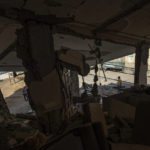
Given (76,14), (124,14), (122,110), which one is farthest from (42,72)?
(122,110)

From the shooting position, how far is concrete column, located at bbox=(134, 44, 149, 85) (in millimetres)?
2605

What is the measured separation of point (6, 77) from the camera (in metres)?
11.6

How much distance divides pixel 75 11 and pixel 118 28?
2.74 feet

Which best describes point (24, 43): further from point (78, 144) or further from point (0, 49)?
point (78, 144)

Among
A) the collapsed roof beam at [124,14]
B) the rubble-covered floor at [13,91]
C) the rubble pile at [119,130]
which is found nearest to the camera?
the collapsed roof beam at [124,14]

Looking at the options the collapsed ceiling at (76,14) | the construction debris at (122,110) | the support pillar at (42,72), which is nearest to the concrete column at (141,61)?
the collapsed ceiling at (76,14)

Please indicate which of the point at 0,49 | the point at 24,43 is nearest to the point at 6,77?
the point at 0,49

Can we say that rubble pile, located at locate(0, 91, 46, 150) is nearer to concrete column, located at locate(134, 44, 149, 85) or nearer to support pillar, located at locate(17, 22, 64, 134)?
support pillar, located at locate(17, 22, 64, 134)

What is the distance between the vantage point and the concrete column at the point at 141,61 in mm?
2605

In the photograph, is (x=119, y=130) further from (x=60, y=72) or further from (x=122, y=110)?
(x=60, y=72)

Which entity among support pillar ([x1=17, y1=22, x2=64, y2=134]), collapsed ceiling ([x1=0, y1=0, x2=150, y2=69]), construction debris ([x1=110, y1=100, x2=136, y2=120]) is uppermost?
collapsed ceiling ([x1=0, y1=0, x2=150, y2=69])

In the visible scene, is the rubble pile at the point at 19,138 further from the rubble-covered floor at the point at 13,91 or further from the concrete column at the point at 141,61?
the rubble-covered floor at the point at 13,91

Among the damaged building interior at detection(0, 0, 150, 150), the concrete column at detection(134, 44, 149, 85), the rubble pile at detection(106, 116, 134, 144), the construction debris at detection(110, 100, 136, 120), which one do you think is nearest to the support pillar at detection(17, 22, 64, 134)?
the damaged building interior at detection(0, 0, 150, 150)

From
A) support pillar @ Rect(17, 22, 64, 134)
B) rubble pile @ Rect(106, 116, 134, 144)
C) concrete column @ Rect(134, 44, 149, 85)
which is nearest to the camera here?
support pillar @ Rect(17, 22, 64, 134)
